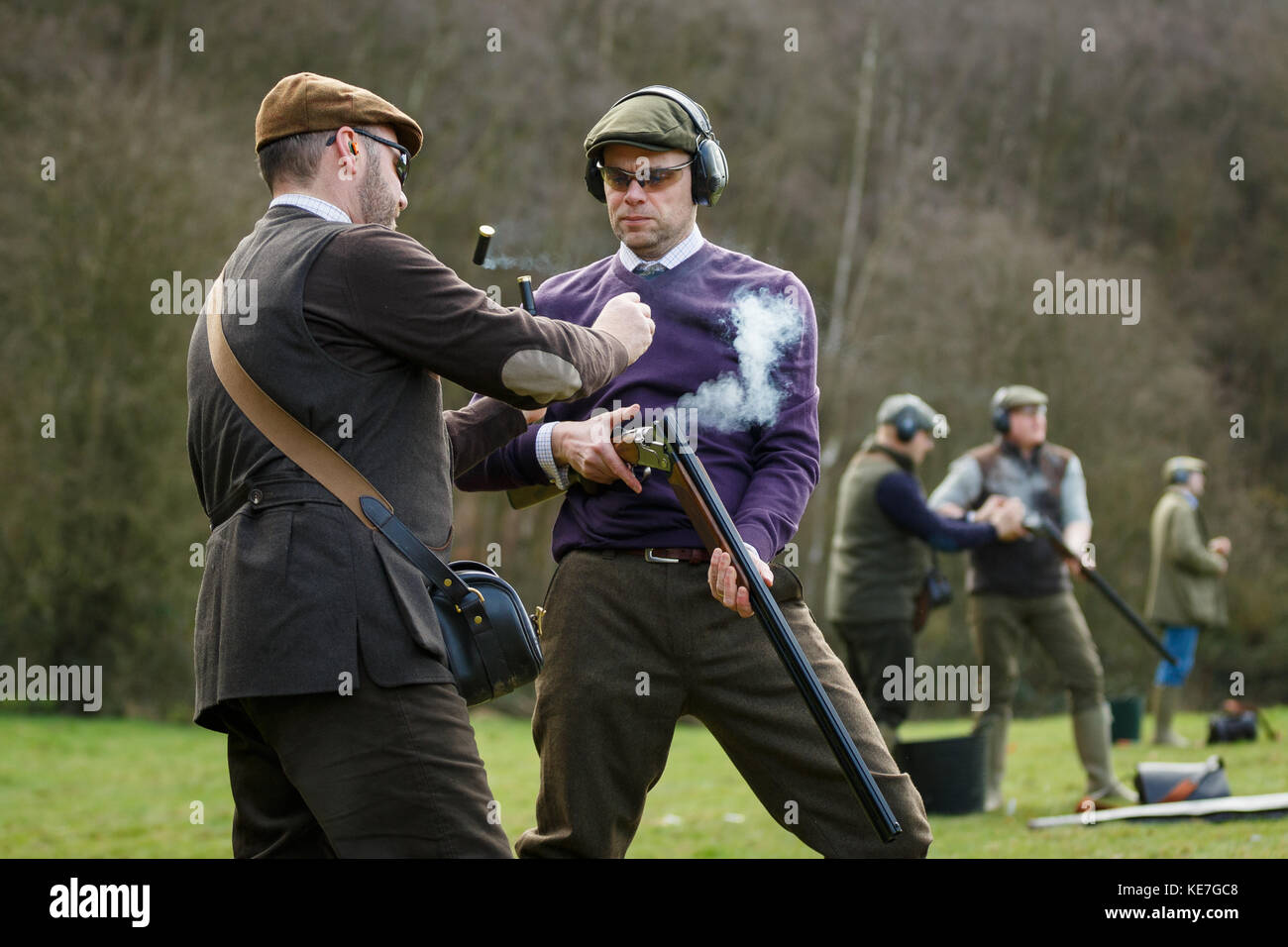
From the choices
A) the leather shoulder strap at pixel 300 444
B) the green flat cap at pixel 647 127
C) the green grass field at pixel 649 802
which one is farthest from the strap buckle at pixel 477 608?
the green grass field at pixel 649 802

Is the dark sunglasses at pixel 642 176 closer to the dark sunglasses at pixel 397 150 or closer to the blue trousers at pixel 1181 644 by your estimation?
the dark sunglasses at pixel 397 150

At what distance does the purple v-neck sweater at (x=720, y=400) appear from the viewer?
3705 millimetres

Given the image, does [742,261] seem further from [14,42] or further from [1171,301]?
[1171,301]

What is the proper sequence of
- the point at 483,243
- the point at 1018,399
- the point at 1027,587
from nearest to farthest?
the point at 483,243
the point at 1027,587
the point at 1018,399

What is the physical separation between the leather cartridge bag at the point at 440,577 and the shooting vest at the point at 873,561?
524cm

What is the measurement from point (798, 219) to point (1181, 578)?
10770 millimetres

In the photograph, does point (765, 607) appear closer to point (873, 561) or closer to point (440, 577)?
point (440, 577)

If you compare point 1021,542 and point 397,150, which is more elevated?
point 397,150

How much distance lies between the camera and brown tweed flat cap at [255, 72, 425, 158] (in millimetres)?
3213

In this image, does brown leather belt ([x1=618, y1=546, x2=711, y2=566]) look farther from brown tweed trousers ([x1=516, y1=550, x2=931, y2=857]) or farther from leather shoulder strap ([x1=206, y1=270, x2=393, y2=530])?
leather shoulder strap ([x1=206, y1=270, x2=393, y2=530])

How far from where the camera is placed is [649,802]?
919 cm

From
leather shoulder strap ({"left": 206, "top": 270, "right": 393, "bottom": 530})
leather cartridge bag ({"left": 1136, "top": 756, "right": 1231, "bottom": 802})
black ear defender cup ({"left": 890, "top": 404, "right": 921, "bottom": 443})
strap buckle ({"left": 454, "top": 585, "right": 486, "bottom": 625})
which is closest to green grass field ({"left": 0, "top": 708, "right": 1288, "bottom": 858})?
leather cartridge bag ({"left": 1136, "top": 756, "right": 1231, "bottom": 802})

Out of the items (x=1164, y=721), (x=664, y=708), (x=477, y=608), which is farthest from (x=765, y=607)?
(x=1164, y=721)
